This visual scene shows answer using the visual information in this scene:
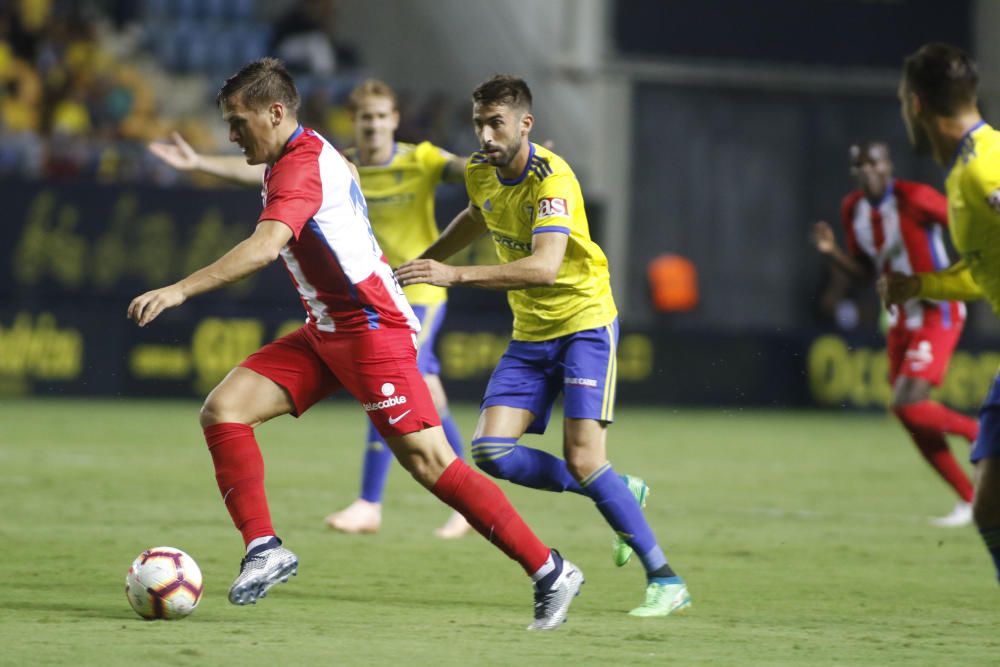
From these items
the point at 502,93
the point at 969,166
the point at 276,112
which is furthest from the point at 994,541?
the point at 276,112

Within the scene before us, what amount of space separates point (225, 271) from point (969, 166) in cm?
241

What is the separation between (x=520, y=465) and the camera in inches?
261

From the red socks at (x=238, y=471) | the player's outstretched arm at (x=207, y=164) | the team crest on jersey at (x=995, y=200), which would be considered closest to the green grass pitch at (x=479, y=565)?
the red socks at (x=238, y=471)

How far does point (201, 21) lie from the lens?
22484 mm

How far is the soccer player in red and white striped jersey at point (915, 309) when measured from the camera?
9758 mm

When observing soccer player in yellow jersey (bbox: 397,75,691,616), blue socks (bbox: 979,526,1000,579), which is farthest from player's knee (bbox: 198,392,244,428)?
blue socks (bbox: 979,526,1000,579)

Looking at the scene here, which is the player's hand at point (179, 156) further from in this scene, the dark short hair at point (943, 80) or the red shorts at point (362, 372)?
the dark short hair at point (943, 80)

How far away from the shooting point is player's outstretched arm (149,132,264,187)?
7980mm

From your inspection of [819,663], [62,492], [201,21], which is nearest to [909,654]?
[819,663]

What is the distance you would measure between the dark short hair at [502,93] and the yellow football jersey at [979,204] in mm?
1766

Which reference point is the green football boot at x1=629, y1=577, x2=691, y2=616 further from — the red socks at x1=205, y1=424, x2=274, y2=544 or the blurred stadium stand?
the blurred stadium stand

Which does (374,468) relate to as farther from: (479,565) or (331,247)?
(331,247)

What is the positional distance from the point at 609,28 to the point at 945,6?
5.08m

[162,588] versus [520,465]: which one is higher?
[520,465]
